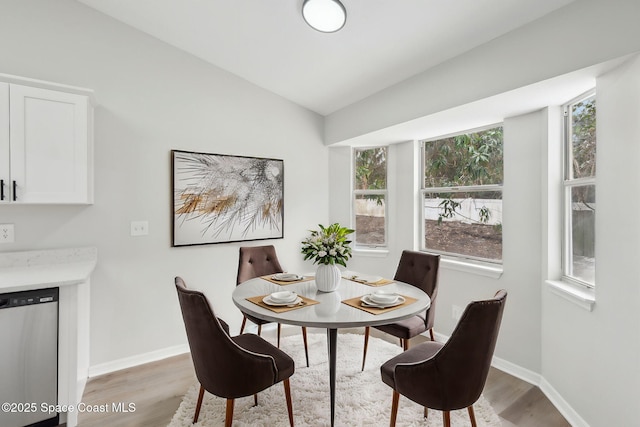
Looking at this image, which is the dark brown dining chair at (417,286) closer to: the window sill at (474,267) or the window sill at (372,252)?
the window sill at (474,267)

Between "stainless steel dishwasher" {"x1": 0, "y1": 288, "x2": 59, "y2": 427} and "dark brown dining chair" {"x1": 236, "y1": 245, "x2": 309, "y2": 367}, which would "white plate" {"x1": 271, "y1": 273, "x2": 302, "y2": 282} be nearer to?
"dark brown dining chair" {"x1": 236, "y1": 245, "x2": 309, "y2": 367}

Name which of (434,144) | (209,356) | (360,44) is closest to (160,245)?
(209,356)

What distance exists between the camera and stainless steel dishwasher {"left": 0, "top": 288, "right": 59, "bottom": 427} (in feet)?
6.02

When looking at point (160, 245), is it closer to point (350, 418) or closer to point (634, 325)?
point (350, 418)

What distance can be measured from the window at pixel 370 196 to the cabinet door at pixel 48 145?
2.76 meters

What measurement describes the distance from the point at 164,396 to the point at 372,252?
2.47m

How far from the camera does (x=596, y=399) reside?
1857mm

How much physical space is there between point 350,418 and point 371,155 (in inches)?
111

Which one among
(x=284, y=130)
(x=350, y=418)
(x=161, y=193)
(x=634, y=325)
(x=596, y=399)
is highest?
(x=284, y=130)

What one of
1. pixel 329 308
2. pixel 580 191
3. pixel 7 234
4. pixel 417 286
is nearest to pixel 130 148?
pixel 7 234

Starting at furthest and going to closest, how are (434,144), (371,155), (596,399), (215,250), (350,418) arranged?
1. (371,155)
2. (434,144)
3. (215,250)
4. (350,418)
5. (596,399)

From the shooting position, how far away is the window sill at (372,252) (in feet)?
12.6

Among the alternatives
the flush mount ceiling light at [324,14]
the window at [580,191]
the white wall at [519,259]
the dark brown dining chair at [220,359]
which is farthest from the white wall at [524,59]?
the dark brown dining chair at [220,359]

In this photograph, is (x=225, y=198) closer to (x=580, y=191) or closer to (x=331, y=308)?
(x=331, y=308)
